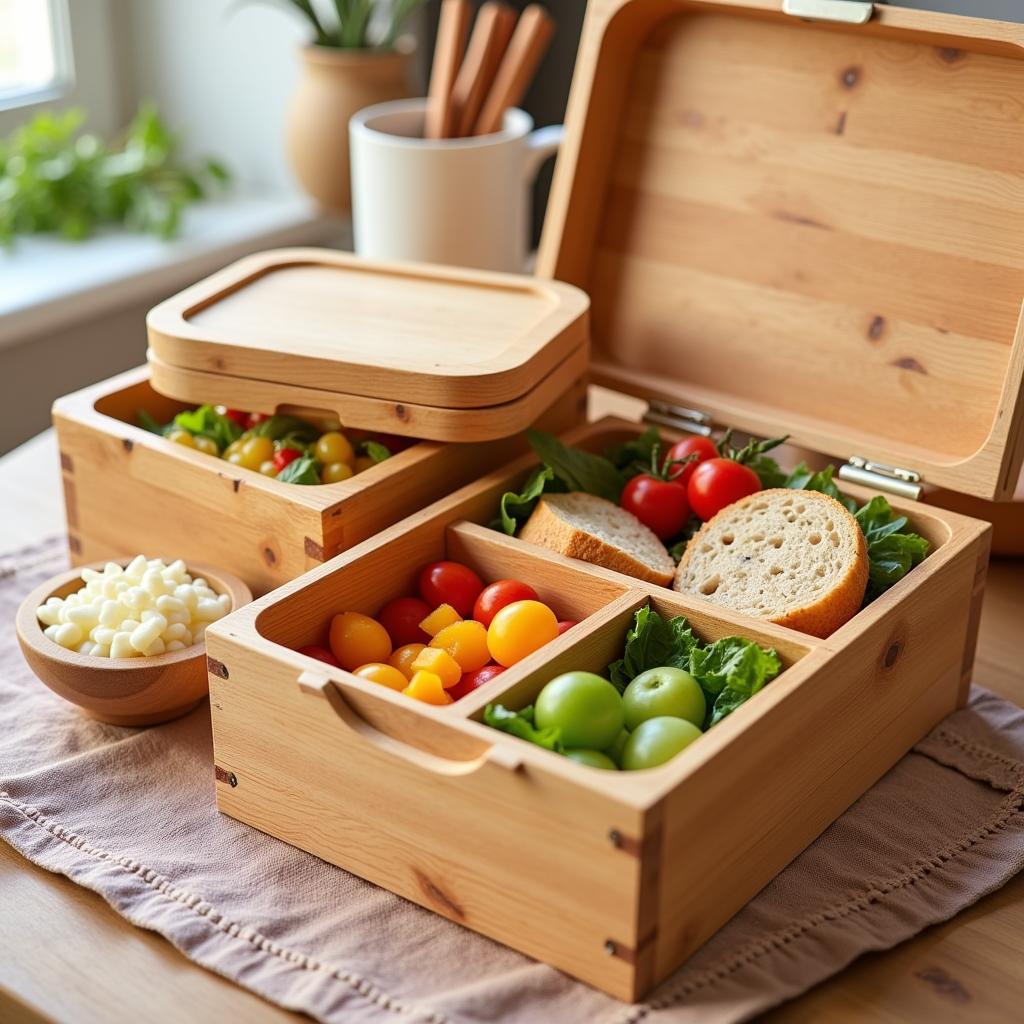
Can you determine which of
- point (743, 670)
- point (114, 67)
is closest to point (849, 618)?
point (743, 670)

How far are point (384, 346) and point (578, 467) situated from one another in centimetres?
21

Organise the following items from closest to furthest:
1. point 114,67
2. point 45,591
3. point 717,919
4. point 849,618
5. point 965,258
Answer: point 717,919, point 849,618, point 45,591, point 965,258, point 114,67

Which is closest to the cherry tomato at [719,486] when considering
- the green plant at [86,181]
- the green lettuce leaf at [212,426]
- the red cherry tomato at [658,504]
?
the red cherry tomato at [658,504]

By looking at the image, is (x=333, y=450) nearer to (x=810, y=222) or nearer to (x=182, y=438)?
(x=182, y=438)

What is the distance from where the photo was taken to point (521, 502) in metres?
1.24

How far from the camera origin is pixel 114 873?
3.32 feet

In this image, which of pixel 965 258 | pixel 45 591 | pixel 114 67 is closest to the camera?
pixel 45 591

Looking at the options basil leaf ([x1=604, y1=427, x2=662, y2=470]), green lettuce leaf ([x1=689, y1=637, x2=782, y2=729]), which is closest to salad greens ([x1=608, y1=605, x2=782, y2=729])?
green lettuce leaf ([x1=689, y1=637, x2=782, y2=729])

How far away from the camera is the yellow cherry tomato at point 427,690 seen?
1.00m

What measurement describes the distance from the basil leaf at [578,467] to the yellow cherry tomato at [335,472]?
168 mm

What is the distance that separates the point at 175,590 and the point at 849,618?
21.5 inches

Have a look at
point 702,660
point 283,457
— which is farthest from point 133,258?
point 702,660

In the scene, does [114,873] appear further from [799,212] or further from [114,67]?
[114,67]

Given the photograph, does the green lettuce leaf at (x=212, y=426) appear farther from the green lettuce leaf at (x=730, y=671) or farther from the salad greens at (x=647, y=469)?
the green lettuce leaf at (x=730, y=671)
